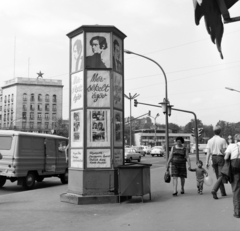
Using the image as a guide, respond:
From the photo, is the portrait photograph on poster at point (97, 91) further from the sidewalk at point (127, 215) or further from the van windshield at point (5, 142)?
the van windshield at point (5, 142)

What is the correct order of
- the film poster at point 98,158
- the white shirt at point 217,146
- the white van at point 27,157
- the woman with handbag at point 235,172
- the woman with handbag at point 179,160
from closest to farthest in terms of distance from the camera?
the woman with handbag at point 235,172, the white shirt at point 217,146, the film poster at point 98,158, the woman with handbag at point 179,160, the white van at point 27,157

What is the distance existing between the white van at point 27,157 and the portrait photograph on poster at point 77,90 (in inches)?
194

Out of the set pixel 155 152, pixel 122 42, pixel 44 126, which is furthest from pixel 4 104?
pixel 122 42

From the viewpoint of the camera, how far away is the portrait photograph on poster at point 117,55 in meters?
9.11

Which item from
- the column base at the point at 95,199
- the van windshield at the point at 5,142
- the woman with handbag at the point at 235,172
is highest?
the van windshield at the point at 5,142

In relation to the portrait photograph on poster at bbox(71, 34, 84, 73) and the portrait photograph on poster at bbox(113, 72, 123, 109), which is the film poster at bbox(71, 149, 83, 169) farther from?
the portrait photograph on poster at bbox(71, 34, 84, 73)

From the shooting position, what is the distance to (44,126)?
123m

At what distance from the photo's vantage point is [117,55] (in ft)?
30.4

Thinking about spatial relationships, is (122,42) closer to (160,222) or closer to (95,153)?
(95,153)

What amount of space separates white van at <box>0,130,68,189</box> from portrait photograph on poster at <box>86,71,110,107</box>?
18.1 feet

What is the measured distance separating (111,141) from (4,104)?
123 meters

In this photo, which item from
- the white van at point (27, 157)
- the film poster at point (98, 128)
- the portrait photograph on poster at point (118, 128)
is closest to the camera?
the film poster at point (98, 128)

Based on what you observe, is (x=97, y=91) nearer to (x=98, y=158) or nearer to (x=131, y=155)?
(x=98, y=158)

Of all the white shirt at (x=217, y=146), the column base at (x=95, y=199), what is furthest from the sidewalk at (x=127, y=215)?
the white shirt at (x=217, y=146)
